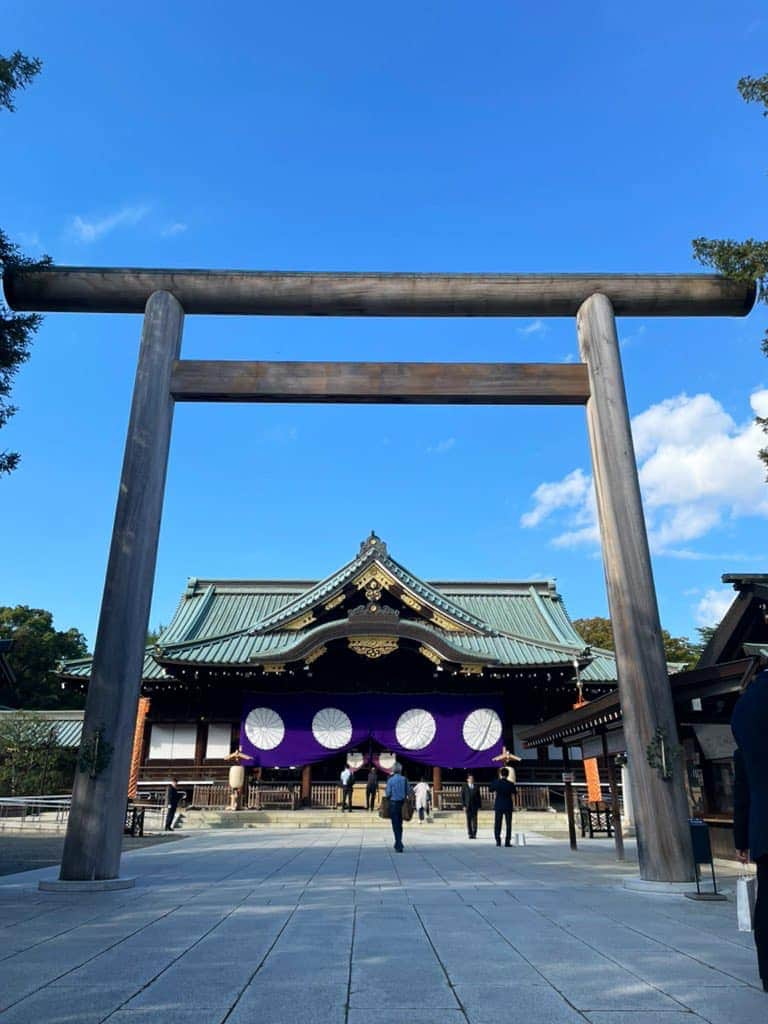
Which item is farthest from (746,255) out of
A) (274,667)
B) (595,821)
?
(274,667)

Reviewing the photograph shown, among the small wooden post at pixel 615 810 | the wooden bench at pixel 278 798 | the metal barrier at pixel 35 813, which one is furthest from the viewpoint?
the wooden bench at pixel 278 798

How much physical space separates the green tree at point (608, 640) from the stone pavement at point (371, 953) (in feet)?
112

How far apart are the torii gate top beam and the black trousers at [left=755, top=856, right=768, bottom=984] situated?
741cm

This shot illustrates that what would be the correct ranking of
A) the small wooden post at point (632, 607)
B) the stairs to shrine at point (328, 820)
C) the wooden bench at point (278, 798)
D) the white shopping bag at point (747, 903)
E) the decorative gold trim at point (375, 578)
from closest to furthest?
the white shopping bag at point (747, 903) < the small wooden post at point (632, 607) < the stairs to shrine at point (328, 820) < the wooden bench at point (278, 798) < the decorative gold trim at point (375, 578)

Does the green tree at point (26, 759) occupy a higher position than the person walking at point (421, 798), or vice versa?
the green tree at point (26, 759)

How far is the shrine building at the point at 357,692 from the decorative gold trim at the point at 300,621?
0.22 feet

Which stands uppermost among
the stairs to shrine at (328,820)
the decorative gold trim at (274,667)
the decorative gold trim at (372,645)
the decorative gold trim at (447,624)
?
the decorative gold trim at (447,624)

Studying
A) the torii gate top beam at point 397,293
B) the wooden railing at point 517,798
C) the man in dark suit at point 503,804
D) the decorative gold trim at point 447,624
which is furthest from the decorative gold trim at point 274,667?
the torii gate top beam at point 397,293

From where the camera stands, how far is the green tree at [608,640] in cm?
4066

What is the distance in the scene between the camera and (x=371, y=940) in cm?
486

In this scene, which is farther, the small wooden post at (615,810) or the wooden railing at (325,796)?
the wooden railing at (325,796)

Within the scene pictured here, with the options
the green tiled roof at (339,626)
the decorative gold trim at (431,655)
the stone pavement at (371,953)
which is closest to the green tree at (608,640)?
the green tiled roof at (339,626)

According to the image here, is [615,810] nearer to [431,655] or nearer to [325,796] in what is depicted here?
[431,655]

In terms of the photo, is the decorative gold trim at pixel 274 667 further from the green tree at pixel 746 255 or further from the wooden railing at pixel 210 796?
the green tree at pixel 746 255
